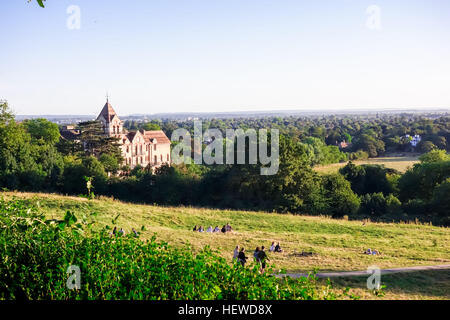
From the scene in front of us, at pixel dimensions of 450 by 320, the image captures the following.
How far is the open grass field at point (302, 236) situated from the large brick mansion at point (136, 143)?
36.1 m

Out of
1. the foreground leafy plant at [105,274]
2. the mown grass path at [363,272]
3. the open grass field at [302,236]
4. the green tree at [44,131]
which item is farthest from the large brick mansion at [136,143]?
the foreground leafy plant at [105,274]

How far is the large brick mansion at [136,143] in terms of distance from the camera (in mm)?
70438

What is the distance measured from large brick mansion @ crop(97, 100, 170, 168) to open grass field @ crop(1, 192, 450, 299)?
118 ft

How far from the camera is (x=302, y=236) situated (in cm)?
2684

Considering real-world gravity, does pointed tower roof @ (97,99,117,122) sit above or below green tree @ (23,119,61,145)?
above

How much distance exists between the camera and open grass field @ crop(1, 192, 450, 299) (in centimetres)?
1911

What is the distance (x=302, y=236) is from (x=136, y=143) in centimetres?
5249

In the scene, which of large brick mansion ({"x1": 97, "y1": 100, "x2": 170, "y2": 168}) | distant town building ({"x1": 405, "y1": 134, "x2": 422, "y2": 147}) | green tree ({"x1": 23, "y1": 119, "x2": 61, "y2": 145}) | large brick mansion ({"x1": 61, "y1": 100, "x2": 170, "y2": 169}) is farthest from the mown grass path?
distant town building ({"x1": 405, "y1": 134, "x2": 422, "y2": 147})

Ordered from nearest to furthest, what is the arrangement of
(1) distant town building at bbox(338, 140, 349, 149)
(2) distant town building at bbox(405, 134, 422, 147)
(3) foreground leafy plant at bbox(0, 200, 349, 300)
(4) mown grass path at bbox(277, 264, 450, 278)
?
(3) foreground leafy plant at bbox(0, 200, 349, 300)
(4) mown grass path at bbox(277, 264, 450, 278)
(2) distant town building at bbox(405, 134, 422, 147)
(1) distant town building at bbox(338, 140, 349, 149)

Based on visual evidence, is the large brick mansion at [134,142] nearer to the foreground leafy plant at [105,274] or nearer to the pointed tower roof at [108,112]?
the pointed tower roof at [108,112]

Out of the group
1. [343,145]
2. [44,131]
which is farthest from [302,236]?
[343,145]

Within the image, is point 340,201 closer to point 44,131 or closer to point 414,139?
point 44,131

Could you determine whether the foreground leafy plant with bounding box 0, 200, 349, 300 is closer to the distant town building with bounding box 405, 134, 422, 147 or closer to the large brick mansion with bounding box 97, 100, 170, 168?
the large brick mansion with bounding box 97, 100, 170, 168
